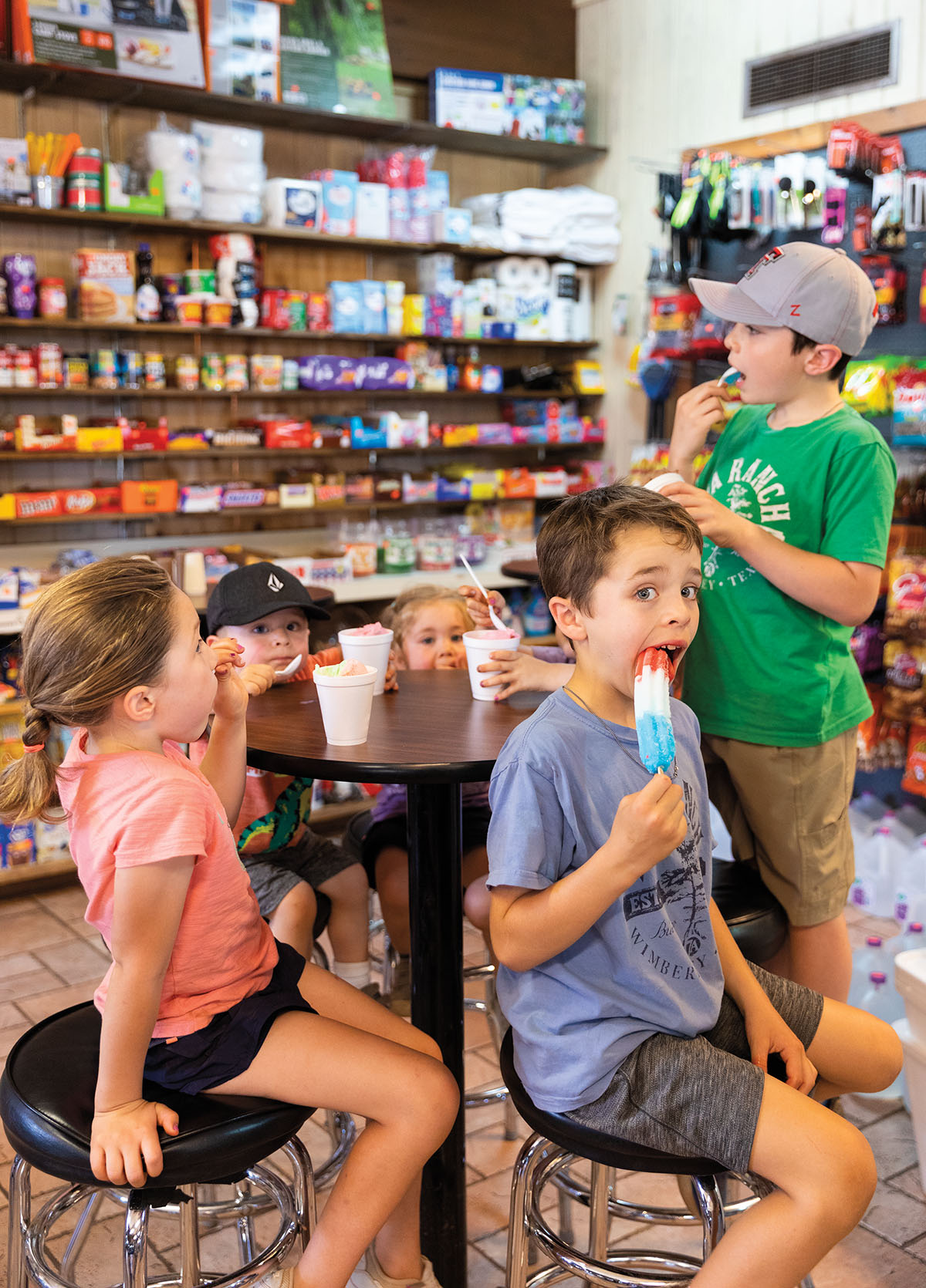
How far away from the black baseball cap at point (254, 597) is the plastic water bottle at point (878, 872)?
229 cm

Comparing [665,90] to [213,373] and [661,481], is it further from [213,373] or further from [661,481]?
[661,481]

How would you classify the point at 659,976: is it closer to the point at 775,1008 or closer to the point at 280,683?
the point at 775,1008

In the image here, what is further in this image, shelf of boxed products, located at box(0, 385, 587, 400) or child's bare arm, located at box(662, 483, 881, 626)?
shelf of boxed products, located at box(0, 385, 587, 400)

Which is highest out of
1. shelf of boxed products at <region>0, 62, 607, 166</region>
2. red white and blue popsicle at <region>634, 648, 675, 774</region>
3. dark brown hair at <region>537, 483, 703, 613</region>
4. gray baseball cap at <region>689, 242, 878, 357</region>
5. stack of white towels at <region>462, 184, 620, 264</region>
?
shelf of boxed products at <region>0, 62, 607, 166</region>

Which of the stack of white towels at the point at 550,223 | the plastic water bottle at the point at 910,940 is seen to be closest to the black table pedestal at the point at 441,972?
the plastic water bottle at the point at 910,940

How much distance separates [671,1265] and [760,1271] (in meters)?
0.59

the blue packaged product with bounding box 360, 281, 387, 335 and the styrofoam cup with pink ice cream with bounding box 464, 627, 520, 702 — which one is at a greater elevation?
the blue packaged product with bounding box 360, 281, 387, 335

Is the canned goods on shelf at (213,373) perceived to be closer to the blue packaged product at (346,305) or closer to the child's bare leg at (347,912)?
the blue packaged product at (346,305)

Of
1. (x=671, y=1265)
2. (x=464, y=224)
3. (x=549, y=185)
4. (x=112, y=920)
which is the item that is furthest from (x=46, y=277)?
(x=671, y=1265)

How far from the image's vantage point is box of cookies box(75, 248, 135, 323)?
4.03 meters

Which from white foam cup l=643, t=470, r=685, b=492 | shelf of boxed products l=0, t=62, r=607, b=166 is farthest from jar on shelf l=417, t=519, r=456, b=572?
white foam cup l=643, t=470, r=685, b=492

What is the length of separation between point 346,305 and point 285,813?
3.07 metres

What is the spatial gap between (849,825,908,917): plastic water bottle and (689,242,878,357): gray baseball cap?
7.08 feet

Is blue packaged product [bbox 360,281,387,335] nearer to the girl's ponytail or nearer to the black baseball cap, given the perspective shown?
the black baseball cap
